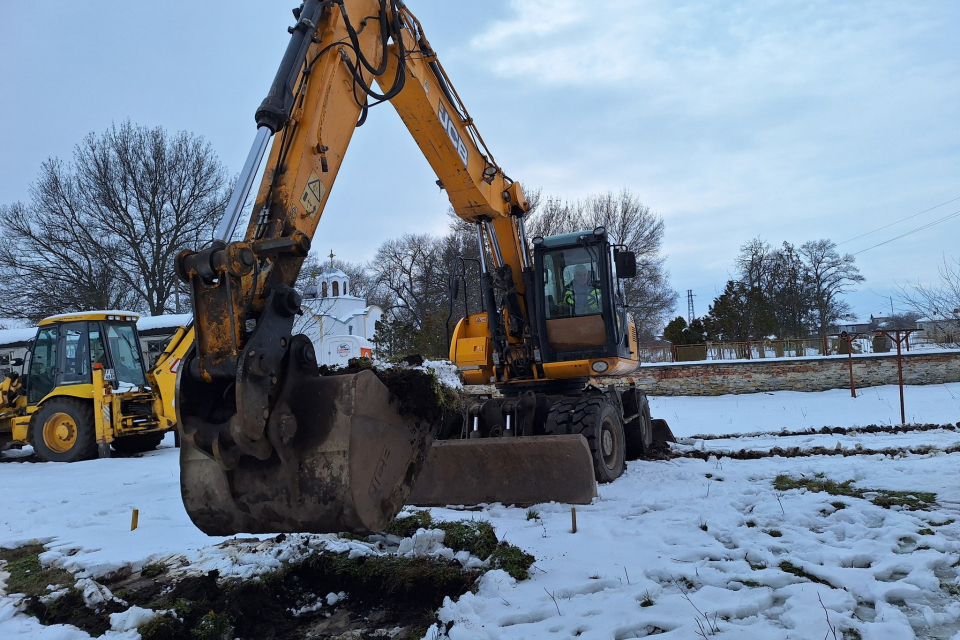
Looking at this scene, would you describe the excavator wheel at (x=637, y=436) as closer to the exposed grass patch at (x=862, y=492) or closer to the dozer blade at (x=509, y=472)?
the exposed grass patch at (x=862, y=492)

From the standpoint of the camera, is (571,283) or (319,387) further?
(571,283)

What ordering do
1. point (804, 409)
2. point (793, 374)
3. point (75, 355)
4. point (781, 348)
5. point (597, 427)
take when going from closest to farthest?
point (597, 427) → point (75, 355) → point (804, 409) → point (793, 374) → point (781, 348)

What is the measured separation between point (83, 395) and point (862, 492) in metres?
11.4

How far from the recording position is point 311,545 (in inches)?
171

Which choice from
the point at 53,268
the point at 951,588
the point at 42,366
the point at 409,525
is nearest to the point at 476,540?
the point at 409,525

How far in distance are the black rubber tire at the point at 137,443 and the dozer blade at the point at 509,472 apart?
8171 mm

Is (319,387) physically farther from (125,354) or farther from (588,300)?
(125,354)

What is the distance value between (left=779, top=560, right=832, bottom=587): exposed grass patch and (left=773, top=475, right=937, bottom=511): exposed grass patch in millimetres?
1831

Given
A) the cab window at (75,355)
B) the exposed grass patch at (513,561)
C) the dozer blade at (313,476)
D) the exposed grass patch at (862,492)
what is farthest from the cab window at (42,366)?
the exposed grass patch at (862,492)

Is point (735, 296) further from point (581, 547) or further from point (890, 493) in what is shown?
point (581, 547)

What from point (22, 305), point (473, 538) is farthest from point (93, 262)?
point (473, 538)

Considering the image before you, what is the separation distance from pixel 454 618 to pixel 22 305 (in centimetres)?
2707

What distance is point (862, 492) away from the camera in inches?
217

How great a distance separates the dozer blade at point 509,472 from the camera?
5188mm
